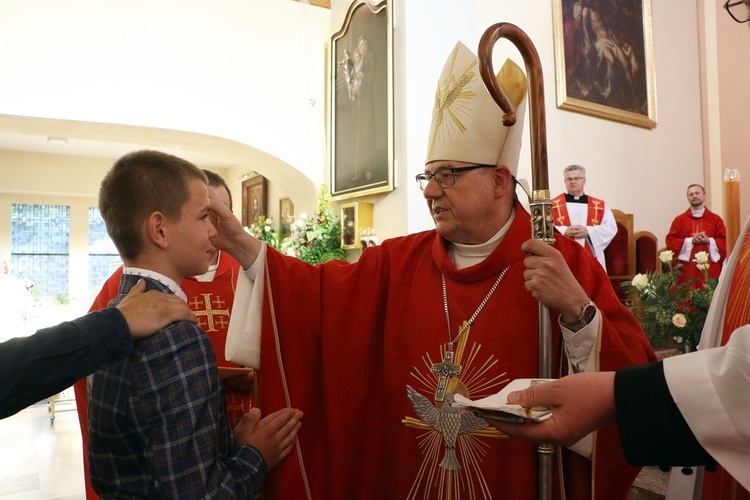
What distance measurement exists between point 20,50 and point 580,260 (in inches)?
258

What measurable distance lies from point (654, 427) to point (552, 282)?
2.01ft

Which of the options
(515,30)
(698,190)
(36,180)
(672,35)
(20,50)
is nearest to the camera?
(515,30)

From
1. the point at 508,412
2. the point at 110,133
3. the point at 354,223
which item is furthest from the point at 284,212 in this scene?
the point at 508,412

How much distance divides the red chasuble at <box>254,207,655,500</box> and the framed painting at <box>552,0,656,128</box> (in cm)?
642

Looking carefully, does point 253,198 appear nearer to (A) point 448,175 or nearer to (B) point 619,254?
(B) point 619,254

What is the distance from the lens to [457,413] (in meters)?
1.80

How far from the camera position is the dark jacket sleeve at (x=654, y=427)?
40.0 inches

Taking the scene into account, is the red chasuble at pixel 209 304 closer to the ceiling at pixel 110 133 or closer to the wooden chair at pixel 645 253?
the ceiling at pixel 110 133

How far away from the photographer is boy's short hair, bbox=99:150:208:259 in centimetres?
149

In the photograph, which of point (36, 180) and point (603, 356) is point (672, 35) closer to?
point (603, 356)

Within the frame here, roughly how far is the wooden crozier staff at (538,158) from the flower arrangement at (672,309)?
6.67 ft

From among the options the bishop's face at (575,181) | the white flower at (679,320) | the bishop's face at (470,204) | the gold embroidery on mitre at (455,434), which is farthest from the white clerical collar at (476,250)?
the bishop's face at (575,181)

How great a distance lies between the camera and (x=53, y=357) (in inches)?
47.4

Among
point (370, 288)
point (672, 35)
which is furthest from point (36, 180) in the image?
point (370, 288)
